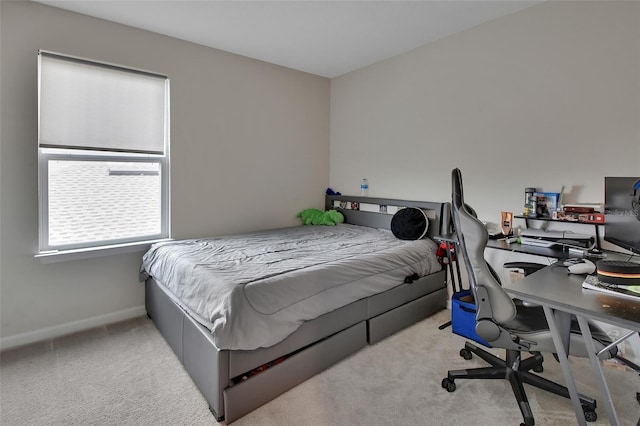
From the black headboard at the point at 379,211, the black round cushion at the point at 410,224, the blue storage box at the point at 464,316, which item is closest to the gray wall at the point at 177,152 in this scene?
the black headboard at the point at 379,211

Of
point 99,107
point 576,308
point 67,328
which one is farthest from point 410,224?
point 67,328

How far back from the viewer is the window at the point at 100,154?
2562mm

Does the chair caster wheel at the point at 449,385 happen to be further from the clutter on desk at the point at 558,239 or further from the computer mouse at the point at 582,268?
the clutter on desk at the point at 558,239

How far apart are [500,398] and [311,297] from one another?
124 centimetres

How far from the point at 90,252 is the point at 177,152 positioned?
3.77 feet

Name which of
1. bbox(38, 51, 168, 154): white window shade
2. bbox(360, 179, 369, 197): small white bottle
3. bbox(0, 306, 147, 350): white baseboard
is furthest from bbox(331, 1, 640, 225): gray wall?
bbox(0, 306, 147, 350): white baseboard

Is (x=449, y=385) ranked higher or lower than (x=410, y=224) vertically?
lower

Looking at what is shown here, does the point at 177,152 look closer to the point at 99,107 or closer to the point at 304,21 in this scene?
Answer: the point at 99,107

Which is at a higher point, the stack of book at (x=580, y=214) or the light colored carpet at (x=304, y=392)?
the stack of book at (x=580, y=214)

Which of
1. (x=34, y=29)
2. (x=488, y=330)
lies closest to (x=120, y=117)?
(x=34, y=29)

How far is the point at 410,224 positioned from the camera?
126 inches

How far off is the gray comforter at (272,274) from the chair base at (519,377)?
2.56ft

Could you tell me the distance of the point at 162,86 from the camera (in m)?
3.07

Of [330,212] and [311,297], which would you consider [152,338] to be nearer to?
[311,297]
